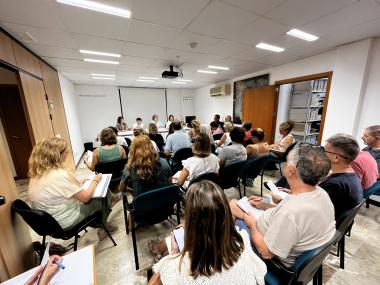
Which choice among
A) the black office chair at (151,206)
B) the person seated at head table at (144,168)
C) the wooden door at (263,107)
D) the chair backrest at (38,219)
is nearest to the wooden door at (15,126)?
the chair backrest at (38,219)

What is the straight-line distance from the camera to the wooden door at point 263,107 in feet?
16.1

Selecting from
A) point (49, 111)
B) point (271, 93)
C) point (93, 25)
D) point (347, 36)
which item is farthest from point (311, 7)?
point (49, 111)

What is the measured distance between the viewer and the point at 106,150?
247 cm

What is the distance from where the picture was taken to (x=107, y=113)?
7.56m

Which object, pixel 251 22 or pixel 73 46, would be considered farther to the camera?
pixel 73 46

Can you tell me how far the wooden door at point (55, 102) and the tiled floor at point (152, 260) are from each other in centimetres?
270

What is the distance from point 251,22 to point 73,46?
3.01 meters

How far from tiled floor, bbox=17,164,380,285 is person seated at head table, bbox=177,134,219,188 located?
80 centimetres

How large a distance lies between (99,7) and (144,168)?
189 cm

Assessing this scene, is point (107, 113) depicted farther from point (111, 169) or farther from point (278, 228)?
point (278, 228)

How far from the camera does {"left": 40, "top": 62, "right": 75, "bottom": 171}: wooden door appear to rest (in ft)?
12.1

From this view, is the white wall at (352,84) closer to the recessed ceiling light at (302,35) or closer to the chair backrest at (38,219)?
the recessed ceiling light at (302,35)

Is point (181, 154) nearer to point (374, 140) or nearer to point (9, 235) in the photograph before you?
point (9, 235)

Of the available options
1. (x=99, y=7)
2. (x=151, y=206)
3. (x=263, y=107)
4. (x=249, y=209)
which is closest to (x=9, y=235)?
(x=151, y=206)
